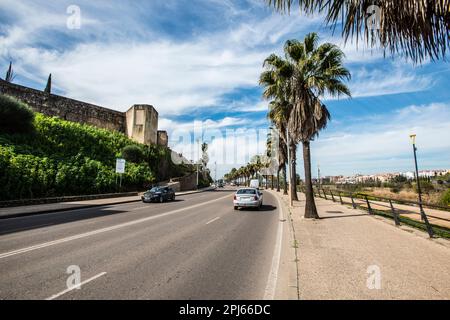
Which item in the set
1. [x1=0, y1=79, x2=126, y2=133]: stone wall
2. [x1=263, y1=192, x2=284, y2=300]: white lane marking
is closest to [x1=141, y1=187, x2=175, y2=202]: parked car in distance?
[x1=263, y1=192, x2=284, y2=300]: white lane marking

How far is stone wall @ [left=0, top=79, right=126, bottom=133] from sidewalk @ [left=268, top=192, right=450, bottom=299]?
117ft

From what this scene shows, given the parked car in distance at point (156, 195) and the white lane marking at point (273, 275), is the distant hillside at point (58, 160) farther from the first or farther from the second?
the white lane marking at point (273, 275)

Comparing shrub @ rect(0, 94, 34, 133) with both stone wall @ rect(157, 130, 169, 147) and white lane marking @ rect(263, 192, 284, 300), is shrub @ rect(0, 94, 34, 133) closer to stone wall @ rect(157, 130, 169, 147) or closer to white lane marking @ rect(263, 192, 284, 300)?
stone wall @ rect(157, 130, 169, 147)

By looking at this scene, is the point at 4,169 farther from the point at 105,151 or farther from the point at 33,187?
the point at 105,151

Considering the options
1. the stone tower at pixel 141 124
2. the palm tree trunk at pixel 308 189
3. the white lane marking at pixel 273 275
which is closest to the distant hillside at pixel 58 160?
the stone tower at pixel 141 124

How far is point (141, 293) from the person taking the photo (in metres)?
4.09

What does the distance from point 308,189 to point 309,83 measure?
5.85 m

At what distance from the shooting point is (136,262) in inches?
224

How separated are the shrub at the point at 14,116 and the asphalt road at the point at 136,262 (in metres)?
18.6

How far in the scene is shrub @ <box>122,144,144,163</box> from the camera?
114 ft

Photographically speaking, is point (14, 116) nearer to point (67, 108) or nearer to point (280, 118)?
point (67, 108)

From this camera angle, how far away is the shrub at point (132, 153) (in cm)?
3469

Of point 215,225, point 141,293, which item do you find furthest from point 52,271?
point 215,225

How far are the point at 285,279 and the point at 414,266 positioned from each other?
307 centimetres
